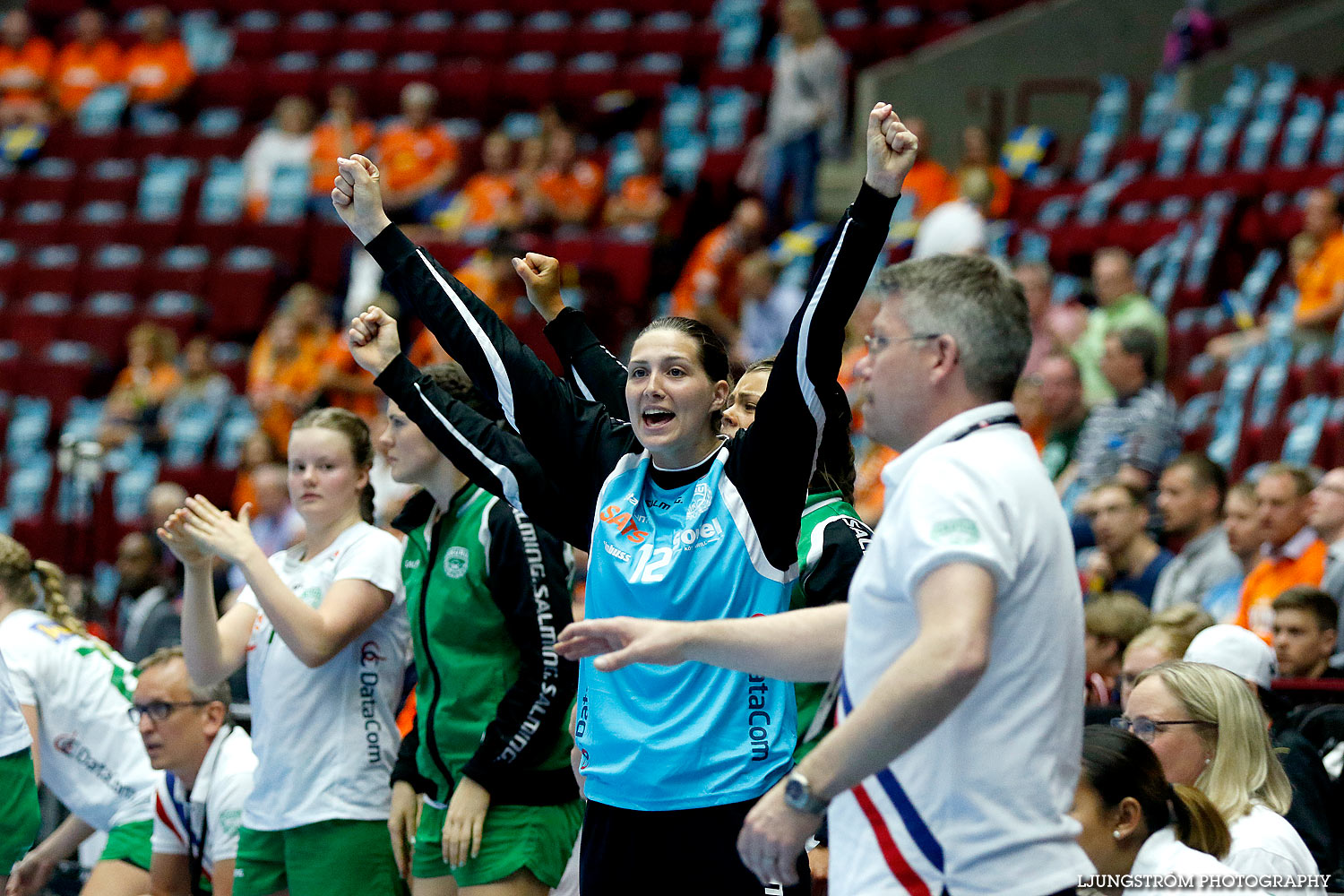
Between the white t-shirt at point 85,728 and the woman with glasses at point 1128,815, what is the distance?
3.17 m

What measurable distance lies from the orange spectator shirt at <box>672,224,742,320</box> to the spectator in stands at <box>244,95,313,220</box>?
385 centimetres

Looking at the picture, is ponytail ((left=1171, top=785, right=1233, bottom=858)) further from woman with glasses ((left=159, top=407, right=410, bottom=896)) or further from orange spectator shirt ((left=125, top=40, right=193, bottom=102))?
orange spectator shirt ((left=125, top=40, right=193, bottom=102))

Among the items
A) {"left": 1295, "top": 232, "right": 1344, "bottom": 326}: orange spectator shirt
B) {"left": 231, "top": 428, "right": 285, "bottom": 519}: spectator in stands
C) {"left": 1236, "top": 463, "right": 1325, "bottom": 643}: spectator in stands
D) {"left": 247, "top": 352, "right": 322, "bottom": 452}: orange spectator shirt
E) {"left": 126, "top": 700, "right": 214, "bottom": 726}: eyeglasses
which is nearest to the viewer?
{"left": 126, "top": 700, "right": 214, "bottom": 726}: eyeglasses

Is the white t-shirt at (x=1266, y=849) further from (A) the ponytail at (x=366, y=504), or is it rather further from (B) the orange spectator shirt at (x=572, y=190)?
(B) the orange spectator shirt at (x=572, y=190)

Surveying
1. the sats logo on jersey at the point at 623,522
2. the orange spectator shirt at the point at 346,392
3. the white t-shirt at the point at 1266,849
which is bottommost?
the white t-shirt at the point at 1266,849

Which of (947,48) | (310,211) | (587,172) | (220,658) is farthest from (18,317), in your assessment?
(220,658)

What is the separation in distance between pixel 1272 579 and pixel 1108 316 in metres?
3.02

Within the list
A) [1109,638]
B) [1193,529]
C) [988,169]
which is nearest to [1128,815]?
Answer: [1109,638]

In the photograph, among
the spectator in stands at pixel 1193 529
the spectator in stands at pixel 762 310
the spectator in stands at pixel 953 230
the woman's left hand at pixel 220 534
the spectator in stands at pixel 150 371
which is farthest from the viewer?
the spectator in stands at pixel 150 371

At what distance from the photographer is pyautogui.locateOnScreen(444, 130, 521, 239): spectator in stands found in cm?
1199

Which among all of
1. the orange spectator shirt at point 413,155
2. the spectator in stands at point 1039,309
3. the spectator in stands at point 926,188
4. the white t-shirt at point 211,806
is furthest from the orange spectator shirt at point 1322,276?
the orange spectator shirt at point 413,155

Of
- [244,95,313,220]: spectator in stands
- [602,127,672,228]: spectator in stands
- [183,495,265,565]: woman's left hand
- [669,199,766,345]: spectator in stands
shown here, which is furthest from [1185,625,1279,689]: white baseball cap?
[244,95,313,220]: spectator in stands

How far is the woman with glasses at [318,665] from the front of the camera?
3992mm

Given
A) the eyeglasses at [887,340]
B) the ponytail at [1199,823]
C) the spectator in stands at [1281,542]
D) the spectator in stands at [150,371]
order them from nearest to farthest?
the eyeglasses at [887,340], the ponytail at [1199,823], the spectator in stands at [1281,542], the spectator in stands at [150,371]
